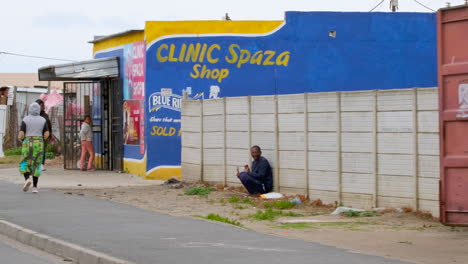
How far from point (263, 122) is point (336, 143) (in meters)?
2.57

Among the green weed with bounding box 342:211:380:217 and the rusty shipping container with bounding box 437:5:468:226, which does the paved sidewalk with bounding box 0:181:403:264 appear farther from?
the green weed with bounding box 342:211:380:217

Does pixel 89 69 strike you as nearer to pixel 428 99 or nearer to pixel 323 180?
pixel 323 180

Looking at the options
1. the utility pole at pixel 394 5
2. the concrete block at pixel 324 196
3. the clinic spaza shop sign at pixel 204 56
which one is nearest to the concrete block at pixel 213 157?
the concrete block at pixel 324 196

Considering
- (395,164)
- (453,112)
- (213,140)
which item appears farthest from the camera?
(213,140)

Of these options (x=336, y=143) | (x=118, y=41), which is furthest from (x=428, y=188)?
(x=118, y=41)

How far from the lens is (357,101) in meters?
15.9

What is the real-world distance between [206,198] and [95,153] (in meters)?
10.4

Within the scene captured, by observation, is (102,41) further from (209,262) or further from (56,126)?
(209,262)

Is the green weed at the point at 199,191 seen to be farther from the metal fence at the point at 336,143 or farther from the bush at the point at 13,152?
the bush at the point at 13,152

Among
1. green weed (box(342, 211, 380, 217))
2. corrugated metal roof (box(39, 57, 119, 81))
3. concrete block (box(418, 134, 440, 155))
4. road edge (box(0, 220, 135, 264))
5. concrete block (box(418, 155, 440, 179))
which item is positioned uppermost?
corrugated metal roof (box(39, 57, 119, 81))

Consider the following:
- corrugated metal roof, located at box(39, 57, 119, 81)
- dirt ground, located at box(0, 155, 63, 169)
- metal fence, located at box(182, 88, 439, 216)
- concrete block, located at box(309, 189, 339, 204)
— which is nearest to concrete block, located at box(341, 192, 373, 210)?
metal fence, located at box(182, 88, 439, 216)

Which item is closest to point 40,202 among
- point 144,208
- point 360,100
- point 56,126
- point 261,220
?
point 144,208

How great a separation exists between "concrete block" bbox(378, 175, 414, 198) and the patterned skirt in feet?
23.7

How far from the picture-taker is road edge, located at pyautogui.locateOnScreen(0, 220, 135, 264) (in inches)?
400
